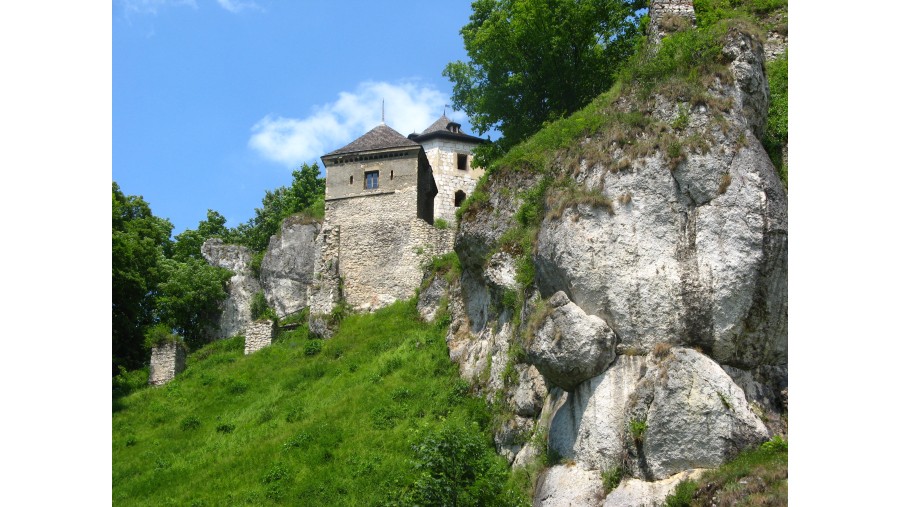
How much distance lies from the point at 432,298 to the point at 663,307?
1550 cm

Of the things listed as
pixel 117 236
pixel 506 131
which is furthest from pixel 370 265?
pixel 117 236

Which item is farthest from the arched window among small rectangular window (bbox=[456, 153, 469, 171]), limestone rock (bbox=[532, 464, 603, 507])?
limestone rock (bbox=[532, 464, 603, 507])

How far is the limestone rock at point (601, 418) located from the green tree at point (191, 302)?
25364mm

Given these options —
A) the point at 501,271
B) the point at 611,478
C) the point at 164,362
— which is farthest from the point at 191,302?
the point at 611,478

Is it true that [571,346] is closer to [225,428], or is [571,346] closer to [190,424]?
[225,428]

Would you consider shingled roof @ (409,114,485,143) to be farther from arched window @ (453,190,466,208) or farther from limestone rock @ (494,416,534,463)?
limestone rock @ (494,416,534,463)

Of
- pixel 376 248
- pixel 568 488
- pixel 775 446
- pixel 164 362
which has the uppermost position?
pixel 376 248

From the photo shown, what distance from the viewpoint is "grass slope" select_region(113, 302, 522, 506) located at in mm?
21094

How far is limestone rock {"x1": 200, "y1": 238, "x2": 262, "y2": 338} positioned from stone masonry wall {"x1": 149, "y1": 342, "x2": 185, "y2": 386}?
5.20 meters

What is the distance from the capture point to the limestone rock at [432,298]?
33097 millimetres

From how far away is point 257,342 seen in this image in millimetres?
37188

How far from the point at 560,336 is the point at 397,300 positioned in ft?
61.6

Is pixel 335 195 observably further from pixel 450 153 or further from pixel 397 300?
pixel 450 153

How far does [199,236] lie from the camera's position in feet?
178
